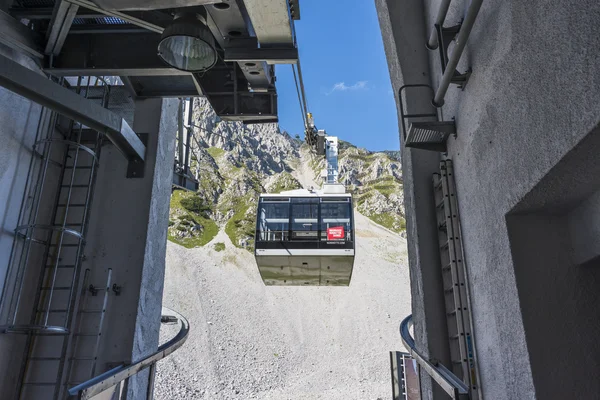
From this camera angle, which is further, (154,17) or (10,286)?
(10,286)

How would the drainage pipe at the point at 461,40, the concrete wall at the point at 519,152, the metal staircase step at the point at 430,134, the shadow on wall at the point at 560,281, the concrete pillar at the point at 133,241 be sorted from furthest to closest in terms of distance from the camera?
the concrete pillar at the point at 133,241, the metal staircase step at the point at 430,134, the drainage pipe at the point at 461,40, the shadow on wall at the point at 560,281, the concrete wall at the point at 519,152

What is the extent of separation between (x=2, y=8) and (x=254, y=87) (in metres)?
2.27

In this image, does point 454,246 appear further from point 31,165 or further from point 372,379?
point 372,379

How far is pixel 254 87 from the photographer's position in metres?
4.06

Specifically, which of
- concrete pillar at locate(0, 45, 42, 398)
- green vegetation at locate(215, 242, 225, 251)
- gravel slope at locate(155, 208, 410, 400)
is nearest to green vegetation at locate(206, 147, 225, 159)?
green vegetation at locate(215, 242, 225, 251)

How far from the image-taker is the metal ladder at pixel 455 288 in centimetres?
290

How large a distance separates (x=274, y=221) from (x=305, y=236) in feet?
3.38

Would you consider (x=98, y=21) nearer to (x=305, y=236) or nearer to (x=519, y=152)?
(x=519, y=152)

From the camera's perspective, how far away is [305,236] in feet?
36.1

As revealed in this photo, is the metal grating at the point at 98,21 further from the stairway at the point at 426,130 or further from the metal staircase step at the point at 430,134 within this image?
the metal staircase step at the point at 430,134

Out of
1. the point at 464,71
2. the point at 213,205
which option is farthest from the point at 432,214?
the point at 213,205

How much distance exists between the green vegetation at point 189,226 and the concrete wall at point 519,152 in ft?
143

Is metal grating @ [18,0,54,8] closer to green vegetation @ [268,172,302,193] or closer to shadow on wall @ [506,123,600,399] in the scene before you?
shadow on wall @ [506,123,600,399]

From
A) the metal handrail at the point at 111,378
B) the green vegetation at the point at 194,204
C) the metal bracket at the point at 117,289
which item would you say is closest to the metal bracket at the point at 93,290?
the metal bracket at the point at 117,289
